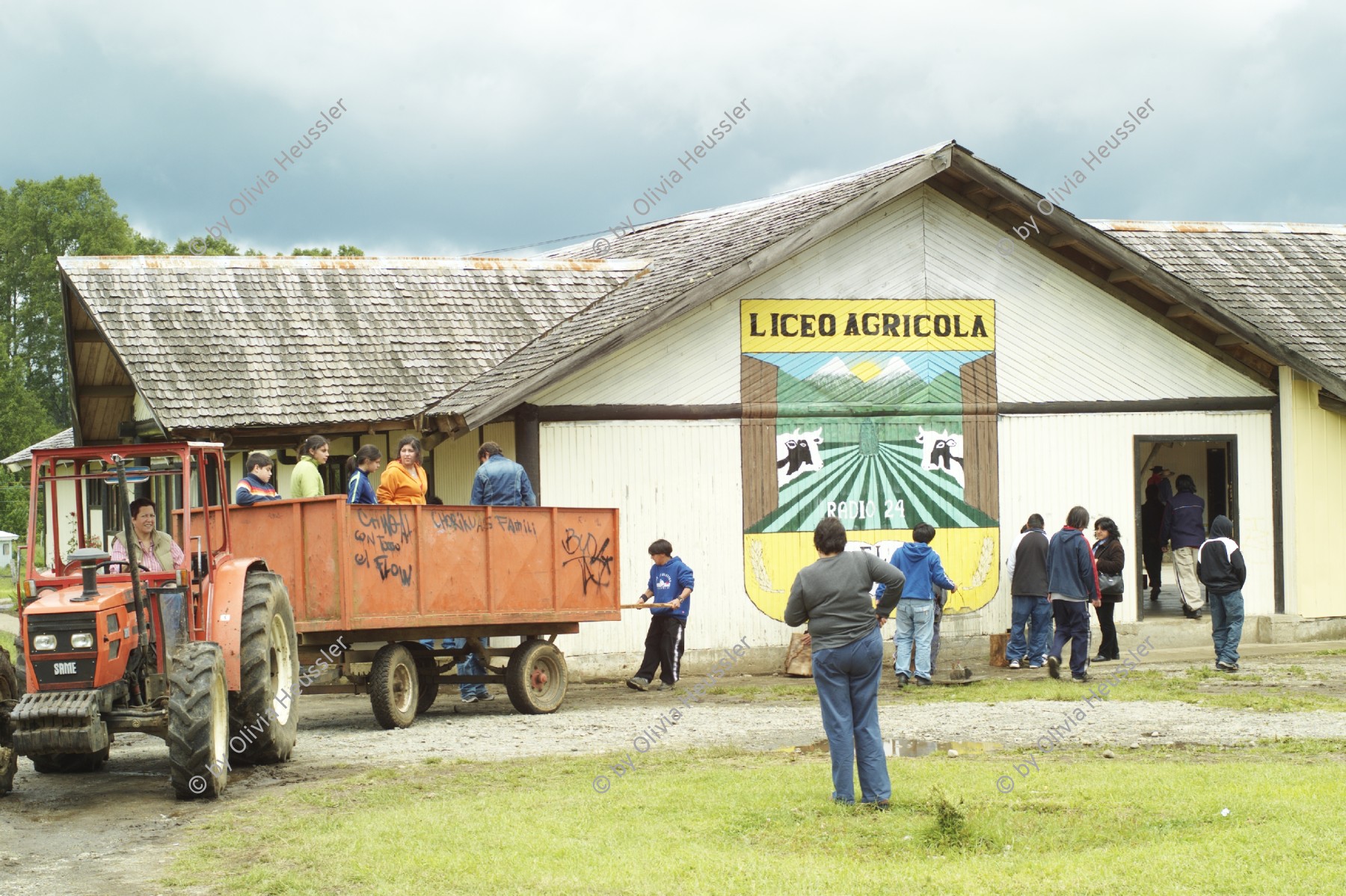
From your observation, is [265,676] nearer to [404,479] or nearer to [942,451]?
[404,479]

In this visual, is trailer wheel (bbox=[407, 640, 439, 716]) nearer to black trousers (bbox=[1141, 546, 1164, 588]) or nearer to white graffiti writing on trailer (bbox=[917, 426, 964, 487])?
white graffiti writing on trailer (bbox=[917, 426, 964, 487])

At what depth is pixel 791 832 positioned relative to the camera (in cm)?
846

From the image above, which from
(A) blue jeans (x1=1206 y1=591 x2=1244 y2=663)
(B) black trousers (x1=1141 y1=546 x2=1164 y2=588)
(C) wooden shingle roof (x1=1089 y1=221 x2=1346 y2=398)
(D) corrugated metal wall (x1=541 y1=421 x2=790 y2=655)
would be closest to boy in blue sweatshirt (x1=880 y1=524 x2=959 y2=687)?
(D) corrugated metal wall (x1=541 y1=421 x2=790 y2=655)

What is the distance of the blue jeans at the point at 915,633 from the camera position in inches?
634

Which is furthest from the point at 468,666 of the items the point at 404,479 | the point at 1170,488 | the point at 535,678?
the point at 1170,488

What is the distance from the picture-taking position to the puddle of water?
448 inches

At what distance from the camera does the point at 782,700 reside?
15.1m

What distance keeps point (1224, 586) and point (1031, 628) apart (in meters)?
2.27

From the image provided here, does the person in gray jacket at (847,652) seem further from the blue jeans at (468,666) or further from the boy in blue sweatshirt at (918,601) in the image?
the boy in blue sweatshirt at (918,601)

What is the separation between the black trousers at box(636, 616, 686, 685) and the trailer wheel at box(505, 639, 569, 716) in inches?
65.7

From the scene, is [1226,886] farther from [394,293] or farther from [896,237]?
[394,293]

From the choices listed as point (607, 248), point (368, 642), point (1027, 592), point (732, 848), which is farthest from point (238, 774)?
point (607, 248)

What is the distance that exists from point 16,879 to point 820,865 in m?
4.18

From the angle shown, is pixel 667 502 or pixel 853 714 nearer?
pixel 853 714
